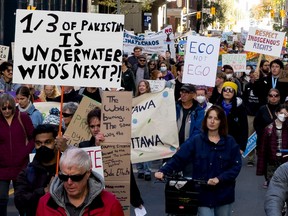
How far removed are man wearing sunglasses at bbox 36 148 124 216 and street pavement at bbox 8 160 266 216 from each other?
18.4ft

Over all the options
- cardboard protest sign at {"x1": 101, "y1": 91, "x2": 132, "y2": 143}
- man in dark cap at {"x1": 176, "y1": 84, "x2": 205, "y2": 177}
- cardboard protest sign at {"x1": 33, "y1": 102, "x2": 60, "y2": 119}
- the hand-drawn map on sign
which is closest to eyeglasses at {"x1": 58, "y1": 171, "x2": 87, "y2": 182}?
the hand-drawn map on sign

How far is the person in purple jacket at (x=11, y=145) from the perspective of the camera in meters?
8.79

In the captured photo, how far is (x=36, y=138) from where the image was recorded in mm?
6879

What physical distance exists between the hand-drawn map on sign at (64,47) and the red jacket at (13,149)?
5.40 feet

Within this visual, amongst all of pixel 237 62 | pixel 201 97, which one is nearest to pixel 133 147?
pixel 201 97

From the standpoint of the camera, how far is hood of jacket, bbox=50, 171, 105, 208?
504 centimetres

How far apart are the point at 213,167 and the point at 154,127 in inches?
144

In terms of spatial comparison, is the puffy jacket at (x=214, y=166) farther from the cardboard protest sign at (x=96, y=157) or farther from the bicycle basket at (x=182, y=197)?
the cardboard protest sign at (x=96, y=157)

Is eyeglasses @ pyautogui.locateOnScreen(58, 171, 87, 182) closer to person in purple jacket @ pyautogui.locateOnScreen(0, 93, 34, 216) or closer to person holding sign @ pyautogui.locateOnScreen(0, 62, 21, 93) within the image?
person in purple jacket @ pyautogui.locateOnScreen(0, 93, 34, 216)

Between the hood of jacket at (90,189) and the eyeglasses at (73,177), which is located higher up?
the eyeglasses at (73,177)

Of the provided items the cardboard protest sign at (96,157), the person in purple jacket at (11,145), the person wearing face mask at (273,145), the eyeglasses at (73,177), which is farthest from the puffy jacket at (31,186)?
the person wearing face mask at (273,145)

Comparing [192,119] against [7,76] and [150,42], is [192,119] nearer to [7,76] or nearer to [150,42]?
[7,76]

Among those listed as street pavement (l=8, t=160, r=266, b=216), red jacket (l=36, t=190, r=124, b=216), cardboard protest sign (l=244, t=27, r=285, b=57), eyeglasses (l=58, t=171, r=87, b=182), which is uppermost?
cardboard protest sign (l=244, t=27, r=285, b=57)

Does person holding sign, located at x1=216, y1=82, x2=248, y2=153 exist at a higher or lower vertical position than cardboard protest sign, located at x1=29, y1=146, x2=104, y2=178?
lower
